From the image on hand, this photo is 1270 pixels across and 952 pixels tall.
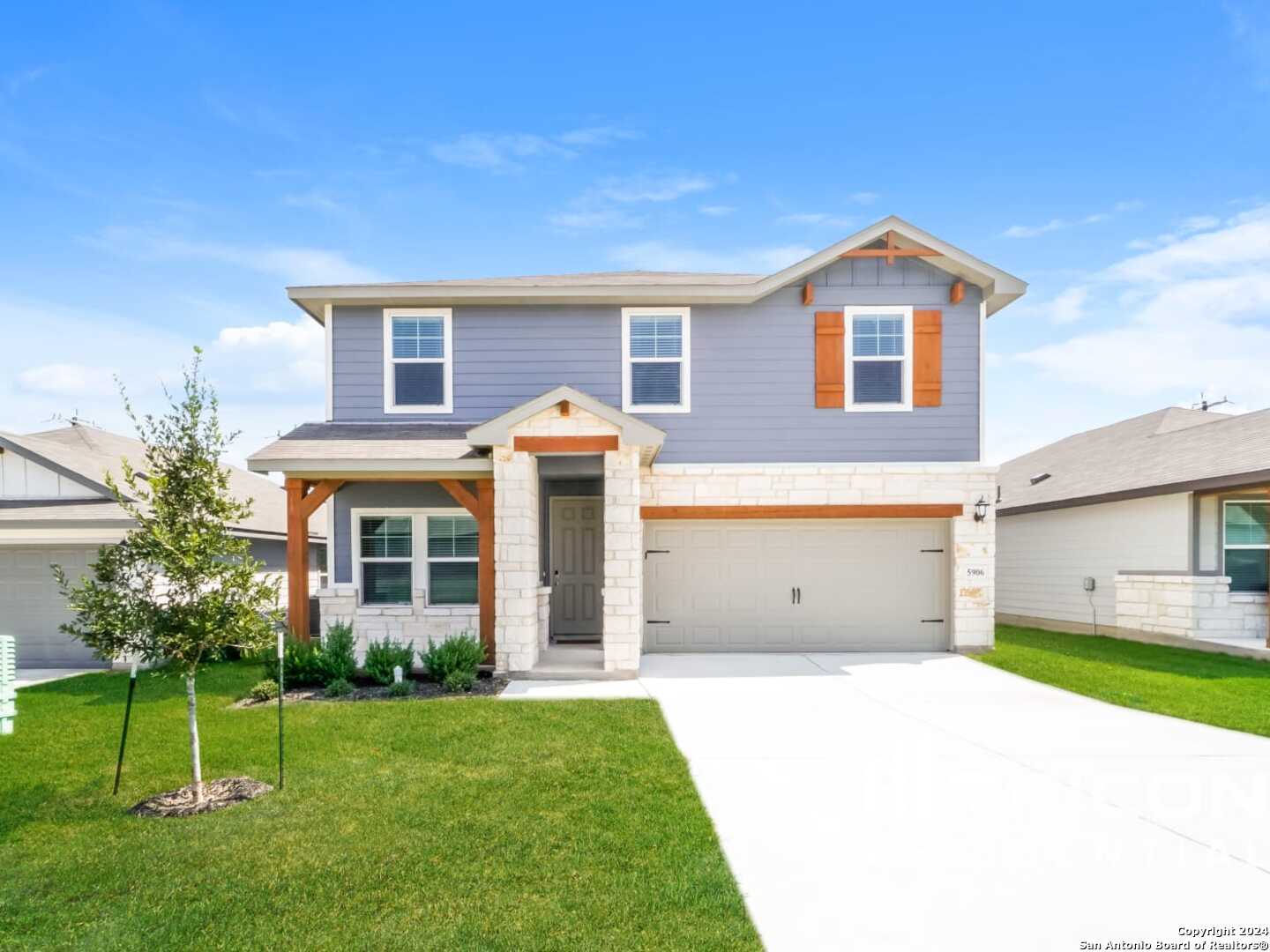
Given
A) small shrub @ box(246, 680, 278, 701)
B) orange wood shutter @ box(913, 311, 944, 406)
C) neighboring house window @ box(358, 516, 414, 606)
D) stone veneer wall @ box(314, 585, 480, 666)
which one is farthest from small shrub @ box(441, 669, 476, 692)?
orange wood shutter @ box(913, 311, 944, 406)

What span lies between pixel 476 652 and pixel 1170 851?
22.9ft

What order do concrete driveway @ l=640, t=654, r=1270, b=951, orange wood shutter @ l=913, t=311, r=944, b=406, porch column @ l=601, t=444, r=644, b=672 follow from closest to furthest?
concrete driveway @ l=640, t=654, r=1270, b=951 → porch column @ l=601, t=444, r=644, b=672 → orange wood shutter @ l=913, t=311, r=944, b=406

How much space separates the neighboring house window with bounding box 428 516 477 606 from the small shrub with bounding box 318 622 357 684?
1.78 meters

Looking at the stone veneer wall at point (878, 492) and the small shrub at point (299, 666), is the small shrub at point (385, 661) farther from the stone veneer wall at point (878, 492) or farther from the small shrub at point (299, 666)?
the stone veneer wall at point (878, 492)

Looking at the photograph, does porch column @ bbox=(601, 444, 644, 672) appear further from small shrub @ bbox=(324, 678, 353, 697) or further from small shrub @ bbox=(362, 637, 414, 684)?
small shrub @ bbox=(324, 678, 353, 697)

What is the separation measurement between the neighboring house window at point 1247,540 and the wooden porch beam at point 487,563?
1219 centimetres

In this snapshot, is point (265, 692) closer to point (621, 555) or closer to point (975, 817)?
point (621, 555)

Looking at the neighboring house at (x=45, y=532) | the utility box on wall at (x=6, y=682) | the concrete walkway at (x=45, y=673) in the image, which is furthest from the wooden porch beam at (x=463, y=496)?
the concrete walkway at (x=45, y=673)

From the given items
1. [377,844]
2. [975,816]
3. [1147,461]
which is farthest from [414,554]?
[1147,461]

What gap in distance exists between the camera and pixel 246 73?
35.9 feet

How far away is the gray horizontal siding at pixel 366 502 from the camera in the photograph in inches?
420

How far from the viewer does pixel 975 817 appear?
15.0 feet

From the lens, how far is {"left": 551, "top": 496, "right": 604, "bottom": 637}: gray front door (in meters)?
11.6

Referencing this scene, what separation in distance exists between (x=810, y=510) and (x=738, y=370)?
8.17ft
